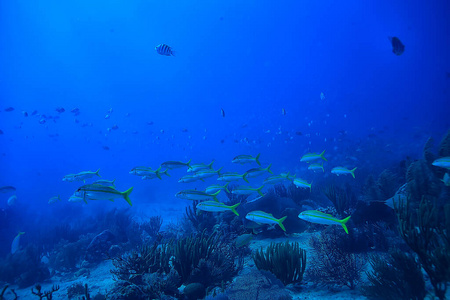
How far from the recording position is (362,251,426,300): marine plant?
11.0 feet

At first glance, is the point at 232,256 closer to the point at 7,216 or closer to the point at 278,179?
the point at 278,179

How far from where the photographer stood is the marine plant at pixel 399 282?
3.34 meters

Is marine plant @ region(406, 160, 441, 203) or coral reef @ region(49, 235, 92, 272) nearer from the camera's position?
marine plant @ region(406, 160, 441, 203)

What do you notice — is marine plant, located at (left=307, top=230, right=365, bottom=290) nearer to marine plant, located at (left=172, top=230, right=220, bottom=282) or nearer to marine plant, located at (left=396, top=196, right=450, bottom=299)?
marine plant, located at (left=396, top=196, right=450, bottom=299)

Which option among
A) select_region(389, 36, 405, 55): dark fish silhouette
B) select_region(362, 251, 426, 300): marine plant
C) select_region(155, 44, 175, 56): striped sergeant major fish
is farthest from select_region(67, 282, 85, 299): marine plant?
select_region(389, 36, 405, 55): dark fish silhouette

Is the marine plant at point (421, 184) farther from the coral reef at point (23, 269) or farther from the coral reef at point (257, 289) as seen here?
the coral reef at point (23, 269)

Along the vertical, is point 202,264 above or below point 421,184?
below

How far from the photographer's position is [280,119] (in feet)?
331

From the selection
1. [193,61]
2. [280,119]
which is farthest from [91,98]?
[280,119]

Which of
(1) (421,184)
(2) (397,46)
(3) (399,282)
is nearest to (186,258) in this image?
(3) (399,282)

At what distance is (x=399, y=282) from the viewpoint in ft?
11.6

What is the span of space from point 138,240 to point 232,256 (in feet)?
22.1

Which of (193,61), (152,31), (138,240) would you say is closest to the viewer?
(138,240)

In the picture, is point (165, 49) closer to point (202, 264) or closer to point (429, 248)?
point (202, 264)
